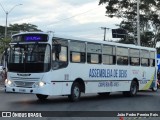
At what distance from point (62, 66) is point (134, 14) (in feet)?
125

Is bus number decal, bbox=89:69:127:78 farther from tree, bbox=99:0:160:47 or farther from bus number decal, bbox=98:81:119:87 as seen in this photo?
tree, bbox=99:0:160:47

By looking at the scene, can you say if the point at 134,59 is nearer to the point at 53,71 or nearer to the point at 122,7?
the point at 53,71

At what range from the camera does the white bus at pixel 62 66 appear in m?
17.4

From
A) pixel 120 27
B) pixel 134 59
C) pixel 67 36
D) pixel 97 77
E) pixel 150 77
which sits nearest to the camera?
pixel 67 36

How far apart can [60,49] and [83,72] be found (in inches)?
88.5

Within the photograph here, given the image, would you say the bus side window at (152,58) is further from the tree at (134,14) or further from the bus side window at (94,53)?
the tree at (134,14)

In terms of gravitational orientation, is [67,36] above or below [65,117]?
above

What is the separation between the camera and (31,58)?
17562 mm

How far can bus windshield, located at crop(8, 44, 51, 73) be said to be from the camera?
17.4 metres

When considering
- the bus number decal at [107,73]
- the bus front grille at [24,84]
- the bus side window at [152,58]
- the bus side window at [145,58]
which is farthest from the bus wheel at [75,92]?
the bus side window at [152,58]

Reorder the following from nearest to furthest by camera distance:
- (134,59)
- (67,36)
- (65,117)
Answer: (65,117), (67,36), (134,59)

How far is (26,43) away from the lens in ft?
58.8

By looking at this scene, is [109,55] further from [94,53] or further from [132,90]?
[132,90]

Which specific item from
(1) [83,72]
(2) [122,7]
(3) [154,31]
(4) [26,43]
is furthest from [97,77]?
(3) [154,31]
